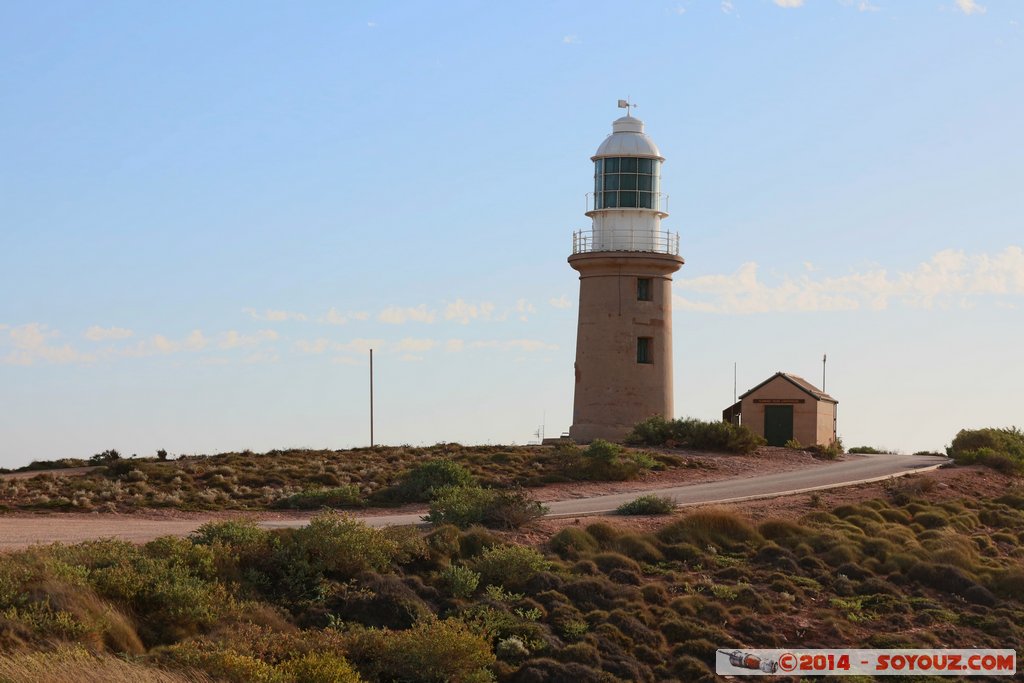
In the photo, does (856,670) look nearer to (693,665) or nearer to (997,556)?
(693,665)

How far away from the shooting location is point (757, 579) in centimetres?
1925

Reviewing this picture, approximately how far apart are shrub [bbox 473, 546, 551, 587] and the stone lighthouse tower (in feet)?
68.2

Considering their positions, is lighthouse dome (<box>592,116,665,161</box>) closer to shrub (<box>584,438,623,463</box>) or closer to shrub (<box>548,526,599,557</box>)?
shrub (<box>584,438,623,463</box>)

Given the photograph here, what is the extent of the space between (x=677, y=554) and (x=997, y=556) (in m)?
6.77

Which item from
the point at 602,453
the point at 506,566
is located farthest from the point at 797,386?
the point at 506,566

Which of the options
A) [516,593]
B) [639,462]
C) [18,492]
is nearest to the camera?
[516,593]

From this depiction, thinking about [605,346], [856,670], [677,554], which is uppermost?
[605,346]

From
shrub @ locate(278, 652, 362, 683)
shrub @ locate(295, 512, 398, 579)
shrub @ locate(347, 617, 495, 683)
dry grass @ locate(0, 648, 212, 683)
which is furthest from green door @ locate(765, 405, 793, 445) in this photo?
dry grass @ locate(0, 648, 212, 683)

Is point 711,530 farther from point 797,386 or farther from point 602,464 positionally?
point 797,386

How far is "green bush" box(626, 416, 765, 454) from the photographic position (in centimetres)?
3538

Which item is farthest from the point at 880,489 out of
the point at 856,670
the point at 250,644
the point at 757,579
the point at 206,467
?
the point at 250,644

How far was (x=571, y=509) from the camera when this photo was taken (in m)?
23.7

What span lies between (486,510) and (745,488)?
9.16m

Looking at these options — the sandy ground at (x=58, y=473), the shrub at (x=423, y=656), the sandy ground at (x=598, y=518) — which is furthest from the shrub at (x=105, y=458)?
the shrub at (x=423, y=656)
